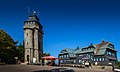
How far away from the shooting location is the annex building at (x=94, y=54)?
72938 millimetres

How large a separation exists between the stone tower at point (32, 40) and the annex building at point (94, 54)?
15866mm

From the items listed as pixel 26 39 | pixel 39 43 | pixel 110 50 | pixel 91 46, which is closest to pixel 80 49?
pixel 91 46

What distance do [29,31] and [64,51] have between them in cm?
2414

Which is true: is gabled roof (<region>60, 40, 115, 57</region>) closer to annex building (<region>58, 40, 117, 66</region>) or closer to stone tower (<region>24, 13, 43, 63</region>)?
annex building (<region>58, 40, 117, 66</region>)

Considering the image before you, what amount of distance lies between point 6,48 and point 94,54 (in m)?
36.5

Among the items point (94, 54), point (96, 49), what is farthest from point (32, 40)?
point (96, 49)

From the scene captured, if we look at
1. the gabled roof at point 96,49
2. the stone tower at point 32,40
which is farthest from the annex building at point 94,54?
the stone tower at point 32,40

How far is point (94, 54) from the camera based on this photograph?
251 feet

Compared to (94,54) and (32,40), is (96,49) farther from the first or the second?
(32,40)

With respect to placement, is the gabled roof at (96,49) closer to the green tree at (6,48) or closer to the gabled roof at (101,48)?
the gabled roof at (101,48)

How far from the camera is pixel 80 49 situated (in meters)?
85.9

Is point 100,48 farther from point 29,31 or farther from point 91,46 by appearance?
point 29,31

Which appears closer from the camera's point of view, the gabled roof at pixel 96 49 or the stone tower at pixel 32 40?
the stone tower at pixel 32 40

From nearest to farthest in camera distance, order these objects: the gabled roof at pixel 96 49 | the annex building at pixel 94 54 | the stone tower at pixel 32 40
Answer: the stone tower at pixel 32 40 < the annex building at pixel 94 54 < the gabled roof at pixel 96 49
